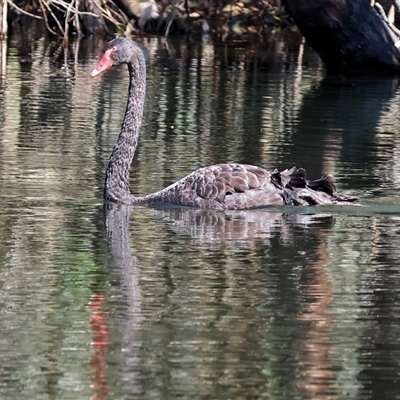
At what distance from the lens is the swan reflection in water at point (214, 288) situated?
5.70m

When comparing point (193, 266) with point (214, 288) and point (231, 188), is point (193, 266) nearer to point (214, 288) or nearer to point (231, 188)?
point (214, 288)

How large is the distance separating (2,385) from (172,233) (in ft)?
9.89

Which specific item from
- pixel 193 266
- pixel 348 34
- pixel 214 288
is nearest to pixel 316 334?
pixel 214 288

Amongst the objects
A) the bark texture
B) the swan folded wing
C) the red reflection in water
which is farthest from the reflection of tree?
the bark texture

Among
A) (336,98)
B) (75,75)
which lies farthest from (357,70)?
(75,75)

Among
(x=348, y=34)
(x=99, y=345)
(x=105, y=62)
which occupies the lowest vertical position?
(x=99, y=345)

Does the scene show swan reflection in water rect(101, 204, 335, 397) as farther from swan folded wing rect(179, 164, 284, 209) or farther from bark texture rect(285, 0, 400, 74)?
bark texture rect(285, 0, 400, 74)

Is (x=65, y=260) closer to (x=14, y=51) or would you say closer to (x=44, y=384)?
(x=44, y=384)

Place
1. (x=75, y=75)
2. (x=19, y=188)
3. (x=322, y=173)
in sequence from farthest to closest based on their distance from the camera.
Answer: (x=75, y=75)
(x=322, y=173)
(x=19, y=188)

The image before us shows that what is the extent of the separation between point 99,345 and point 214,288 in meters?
1.12

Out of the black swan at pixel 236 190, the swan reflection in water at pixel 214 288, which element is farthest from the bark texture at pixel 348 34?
the swan reflection in water at pixel 214 288

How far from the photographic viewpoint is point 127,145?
9648 millimetres

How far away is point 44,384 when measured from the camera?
531cm

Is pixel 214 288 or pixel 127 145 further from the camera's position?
pixel 127 145
